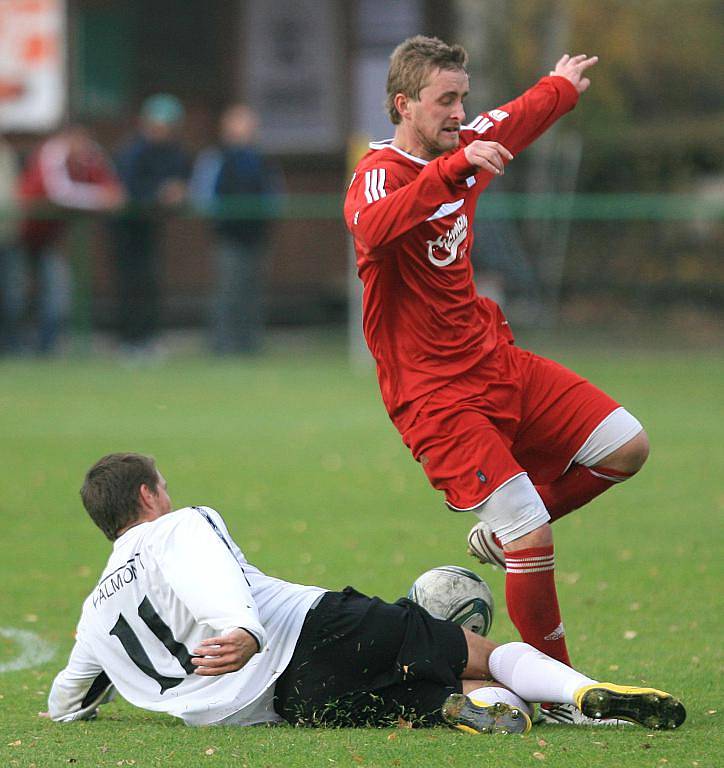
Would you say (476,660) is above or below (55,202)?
below

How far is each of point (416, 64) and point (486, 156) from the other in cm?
70

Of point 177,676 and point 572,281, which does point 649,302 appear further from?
point 177,676

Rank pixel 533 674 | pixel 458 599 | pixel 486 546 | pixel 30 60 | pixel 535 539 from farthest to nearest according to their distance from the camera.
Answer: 1. pixel 30 60
2. pixel 486 546
3. pixel 458 599
4. pixel 535 539
5. pixel 533 674

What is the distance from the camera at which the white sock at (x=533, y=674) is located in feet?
16.5

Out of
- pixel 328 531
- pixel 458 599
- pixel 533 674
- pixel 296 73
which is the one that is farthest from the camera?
pixel 296 73

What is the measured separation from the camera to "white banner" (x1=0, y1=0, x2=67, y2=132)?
68.3 ft

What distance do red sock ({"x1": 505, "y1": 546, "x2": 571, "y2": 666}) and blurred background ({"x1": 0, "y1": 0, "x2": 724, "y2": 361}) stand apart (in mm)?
12563

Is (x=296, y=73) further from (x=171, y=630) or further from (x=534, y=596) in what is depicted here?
(x=171, y=630)

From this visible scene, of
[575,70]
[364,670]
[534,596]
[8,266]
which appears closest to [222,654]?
[364,670]

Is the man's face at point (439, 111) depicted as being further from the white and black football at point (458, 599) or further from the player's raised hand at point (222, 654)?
the player's raised hand at point (222, 654)

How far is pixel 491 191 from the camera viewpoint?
23500 millimetres

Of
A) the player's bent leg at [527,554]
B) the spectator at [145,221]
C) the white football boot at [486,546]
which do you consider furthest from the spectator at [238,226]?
the player's bent leg at [527,554]

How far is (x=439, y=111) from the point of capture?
562 centimetres

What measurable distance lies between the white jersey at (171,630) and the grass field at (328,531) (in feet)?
0.41
